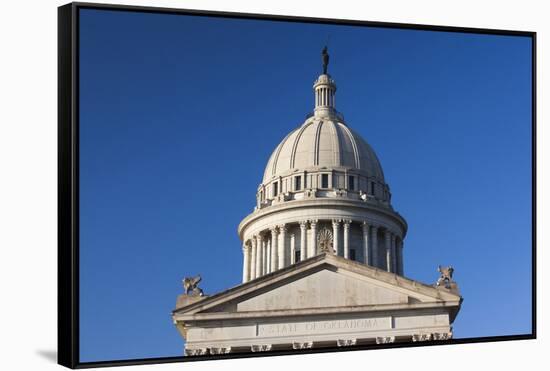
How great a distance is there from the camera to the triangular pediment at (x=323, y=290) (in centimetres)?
3056

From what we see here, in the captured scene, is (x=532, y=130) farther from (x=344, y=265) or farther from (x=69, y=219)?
(x=69, y=219)

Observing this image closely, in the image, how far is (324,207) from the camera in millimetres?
46406

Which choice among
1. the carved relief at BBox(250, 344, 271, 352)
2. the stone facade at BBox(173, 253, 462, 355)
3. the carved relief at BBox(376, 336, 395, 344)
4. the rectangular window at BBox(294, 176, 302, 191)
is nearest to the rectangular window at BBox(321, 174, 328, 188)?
the rectangular window at BBox(294, 176, 302, 191)

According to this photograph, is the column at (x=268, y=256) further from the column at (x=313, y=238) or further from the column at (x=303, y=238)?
the column at (x=313, y=238)

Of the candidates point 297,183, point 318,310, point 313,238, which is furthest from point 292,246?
point 318,310

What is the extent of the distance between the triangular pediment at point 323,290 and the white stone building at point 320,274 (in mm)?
27

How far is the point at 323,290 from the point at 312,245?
11808 mm

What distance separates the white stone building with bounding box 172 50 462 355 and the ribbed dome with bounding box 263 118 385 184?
0.23ft

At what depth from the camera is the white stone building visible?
2938 centimetres

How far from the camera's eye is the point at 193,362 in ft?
81.3

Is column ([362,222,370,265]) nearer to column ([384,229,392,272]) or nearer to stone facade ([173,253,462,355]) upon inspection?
column ([384,229,392,272])

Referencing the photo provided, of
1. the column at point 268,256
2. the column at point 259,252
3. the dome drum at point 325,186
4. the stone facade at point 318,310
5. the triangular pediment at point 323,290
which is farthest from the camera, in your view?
the dome drum at point 325,186

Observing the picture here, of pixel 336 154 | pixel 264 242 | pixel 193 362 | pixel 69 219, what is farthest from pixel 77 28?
pixel 336 154

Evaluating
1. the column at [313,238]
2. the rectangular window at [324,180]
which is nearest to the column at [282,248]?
the column at [313,238]
